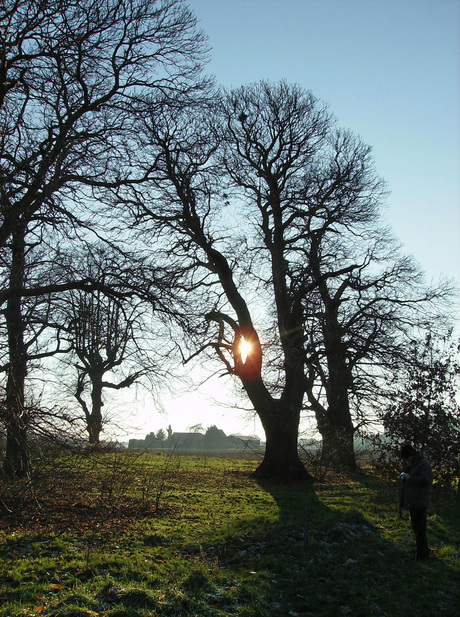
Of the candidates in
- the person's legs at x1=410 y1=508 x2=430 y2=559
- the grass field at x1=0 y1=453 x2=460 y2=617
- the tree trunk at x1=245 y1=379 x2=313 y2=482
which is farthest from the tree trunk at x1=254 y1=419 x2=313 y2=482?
the person's legs at x1=410 y1=508 x2=430 y2=559

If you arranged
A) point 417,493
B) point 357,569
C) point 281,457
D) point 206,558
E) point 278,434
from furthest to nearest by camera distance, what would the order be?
point 278,434
point 281,457
point 417,493
point 206,558
point 357,569

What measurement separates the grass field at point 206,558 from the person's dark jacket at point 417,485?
2.89 ft

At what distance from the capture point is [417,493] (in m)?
8.02

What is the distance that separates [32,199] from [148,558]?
19.9 ft

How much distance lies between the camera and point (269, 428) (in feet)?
57.1

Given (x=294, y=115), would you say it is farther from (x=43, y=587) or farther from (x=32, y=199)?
(x=43, y=587)

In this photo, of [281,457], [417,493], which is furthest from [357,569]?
[281,457]

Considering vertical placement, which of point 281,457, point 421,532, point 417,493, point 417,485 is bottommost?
point 421,532

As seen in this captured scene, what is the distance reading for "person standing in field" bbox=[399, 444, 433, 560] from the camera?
7836 mm

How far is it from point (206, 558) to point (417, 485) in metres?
3.63

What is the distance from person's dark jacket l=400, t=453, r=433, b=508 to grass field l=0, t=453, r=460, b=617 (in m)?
0.88

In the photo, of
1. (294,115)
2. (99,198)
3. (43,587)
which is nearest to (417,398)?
(99,198)

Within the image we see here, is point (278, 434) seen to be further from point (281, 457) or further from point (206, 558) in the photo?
point (206, 558)

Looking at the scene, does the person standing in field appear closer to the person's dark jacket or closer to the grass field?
the person's dark jacket
